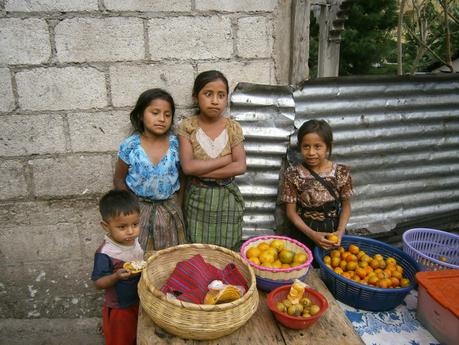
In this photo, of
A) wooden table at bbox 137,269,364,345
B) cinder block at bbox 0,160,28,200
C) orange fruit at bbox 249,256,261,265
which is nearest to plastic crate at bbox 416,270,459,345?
wooden table at bbox 137,269,364,345

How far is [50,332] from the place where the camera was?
3480mm

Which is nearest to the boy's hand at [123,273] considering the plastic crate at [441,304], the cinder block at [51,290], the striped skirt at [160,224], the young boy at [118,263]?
the young boy at [118,263]

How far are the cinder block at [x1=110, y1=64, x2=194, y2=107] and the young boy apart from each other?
3.39ft

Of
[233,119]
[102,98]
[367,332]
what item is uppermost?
[102,98]

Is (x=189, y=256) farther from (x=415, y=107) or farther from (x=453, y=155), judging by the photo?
(x=453, y=155)

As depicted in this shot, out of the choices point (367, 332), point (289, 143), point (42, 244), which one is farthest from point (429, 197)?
point (42, 244)

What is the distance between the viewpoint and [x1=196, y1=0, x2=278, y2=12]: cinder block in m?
2.87

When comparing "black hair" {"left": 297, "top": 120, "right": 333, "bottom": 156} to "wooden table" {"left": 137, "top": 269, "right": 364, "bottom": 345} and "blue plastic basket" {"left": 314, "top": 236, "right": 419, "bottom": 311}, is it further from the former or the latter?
"wooden table" {"left": 137, "top": 269, "right": 364, "bottom": 345}

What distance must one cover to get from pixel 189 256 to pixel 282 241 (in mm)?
662

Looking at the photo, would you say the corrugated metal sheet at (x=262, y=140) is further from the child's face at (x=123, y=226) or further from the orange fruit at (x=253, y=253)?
the child's face at (x=123, y=226)

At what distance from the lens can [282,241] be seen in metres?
2.48

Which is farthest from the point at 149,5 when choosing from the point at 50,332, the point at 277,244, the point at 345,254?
the point at 50,332

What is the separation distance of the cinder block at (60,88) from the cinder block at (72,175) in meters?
0.45

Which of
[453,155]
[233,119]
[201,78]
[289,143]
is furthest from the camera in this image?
[453,155]
